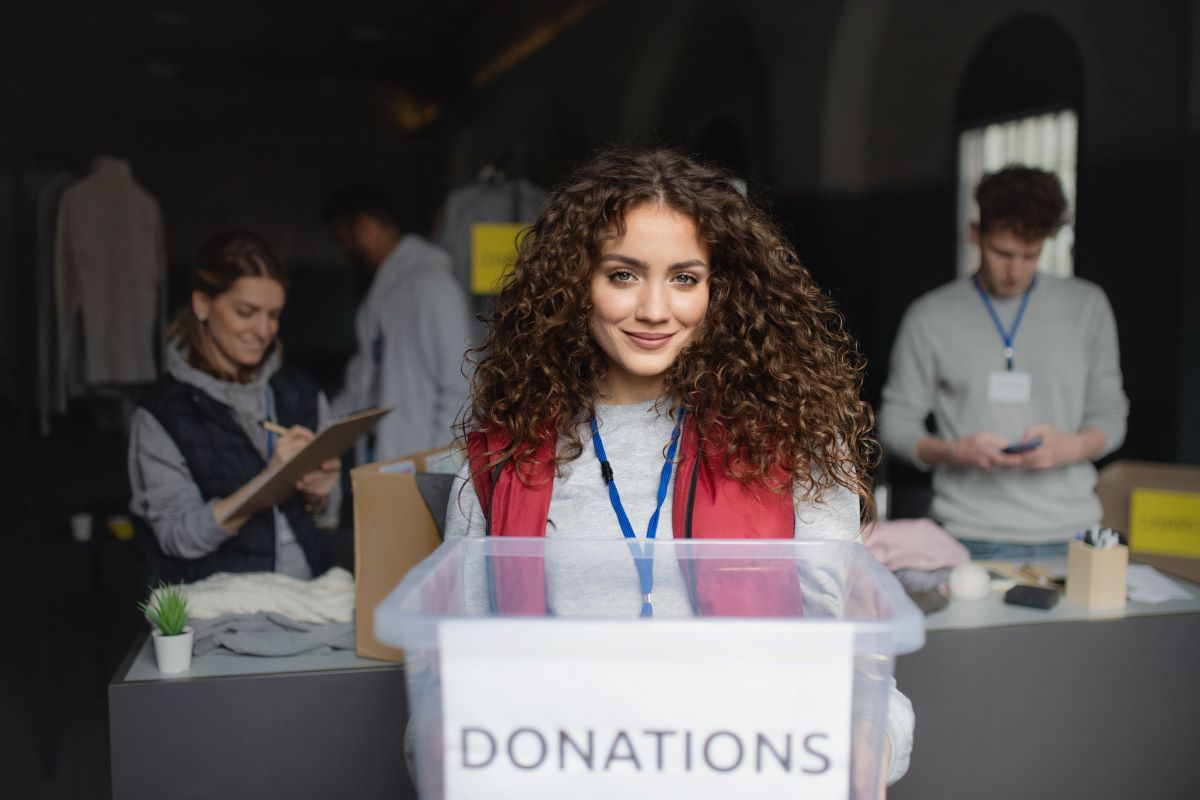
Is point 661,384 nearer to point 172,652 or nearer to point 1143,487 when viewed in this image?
point 172,652

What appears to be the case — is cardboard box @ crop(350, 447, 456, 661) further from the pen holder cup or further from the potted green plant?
the pen holder cup

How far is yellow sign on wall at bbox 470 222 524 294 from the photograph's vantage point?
12.1ft

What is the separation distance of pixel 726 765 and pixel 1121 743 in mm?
1804

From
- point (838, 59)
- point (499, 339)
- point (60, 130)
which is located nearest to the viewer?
point (499, 339)

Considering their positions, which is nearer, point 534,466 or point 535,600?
point 535,600

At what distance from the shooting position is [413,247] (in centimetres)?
380

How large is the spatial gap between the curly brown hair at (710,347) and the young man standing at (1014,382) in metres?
1.43

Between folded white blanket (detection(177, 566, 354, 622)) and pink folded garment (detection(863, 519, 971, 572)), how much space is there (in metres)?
1.17

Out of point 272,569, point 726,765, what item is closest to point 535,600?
point 726,765

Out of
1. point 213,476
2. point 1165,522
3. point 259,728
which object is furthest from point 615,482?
point 1165,522

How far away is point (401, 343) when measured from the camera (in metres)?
3.68

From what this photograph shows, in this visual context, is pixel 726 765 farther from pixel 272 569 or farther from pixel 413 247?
pixel 413 247

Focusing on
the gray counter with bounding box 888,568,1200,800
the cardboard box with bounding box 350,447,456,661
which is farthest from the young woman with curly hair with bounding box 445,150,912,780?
the gray counter with bounding box 888,568,1200,800

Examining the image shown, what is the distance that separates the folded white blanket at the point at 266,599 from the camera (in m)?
2.02
